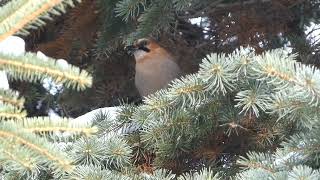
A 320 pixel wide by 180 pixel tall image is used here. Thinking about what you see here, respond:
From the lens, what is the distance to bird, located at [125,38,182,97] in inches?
162

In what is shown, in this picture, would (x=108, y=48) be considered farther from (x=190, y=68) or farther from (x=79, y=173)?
(x=79, y=173)

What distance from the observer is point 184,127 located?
1.99 m

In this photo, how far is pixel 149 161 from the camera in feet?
6.82

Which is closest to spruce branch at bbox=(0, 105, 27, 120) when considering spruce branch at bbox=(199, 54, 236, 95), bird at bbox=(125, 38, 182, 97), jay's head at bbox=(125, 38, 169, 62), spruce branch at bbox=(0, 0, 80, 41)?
spruce branch at bbox=(0, 0, 80, 41)

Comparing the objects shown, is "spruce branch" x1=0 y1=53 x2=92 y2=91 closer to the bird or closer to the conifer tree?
the conifer tree

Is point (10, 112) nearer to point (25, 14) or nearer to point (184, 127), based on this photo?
point (25, 14)

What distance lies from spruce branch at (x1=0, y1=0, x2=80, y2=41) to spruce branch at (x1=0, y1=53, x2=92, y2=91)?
0.15ft

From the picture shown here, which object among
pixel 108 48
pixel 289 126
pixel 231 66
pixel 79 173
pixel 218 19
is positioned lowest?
pixel 79 173

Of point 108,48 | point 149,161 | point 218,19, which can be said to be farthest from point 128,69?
point 149,161

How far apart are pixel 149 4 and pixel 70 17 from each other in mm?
635

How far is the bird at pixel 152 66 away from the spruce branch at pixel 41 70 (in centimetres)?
285

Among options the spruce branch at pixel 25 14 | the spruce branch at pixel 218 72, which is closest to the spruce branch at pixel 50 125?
the spruce branch at pixel 25 14

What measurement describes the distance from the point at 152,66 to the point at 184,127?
2.37 meters

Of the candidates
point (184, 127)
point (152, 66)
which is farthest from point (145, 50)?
point (184, 127)
